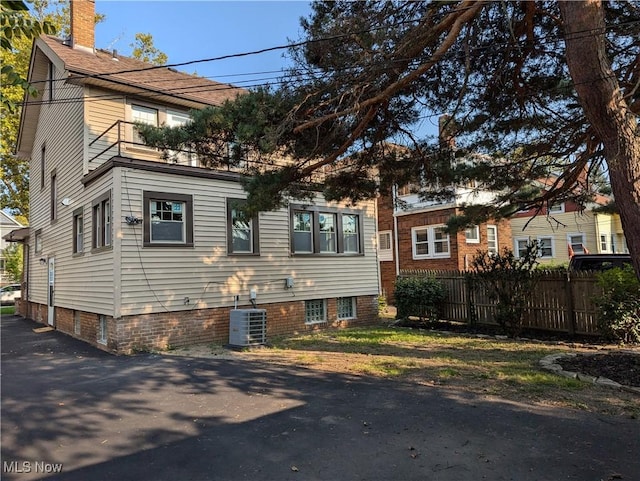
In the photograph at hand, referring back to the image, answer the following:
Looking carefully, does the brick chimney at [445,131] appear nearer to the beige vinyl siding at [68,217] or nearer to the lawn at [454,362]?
the lawn at [454,362]

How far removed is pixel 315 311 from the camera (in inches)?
546

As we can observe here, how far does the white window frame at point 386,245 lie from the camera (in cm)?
2250

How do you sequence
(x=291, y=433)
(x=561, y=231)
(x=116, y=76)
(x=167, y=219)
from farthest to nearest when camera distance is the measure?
(x=561, y=231) → (x=116, y=76) → (x=167, y=219) → (x=291, y=433)

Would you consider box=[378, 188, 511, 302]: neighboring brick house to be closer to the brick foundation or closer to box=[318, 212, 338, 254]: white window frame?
box=[318, 212, 338, 254]: white window frame

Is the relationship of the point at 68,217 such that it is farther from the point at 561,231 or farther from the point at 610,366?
the point at 561,231

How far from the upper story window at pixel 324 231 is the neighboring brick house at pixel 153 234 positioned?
0.14 feet

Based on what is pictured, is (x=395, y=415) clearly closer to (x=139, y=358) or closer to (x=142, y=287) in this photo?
(x=139, y=358)

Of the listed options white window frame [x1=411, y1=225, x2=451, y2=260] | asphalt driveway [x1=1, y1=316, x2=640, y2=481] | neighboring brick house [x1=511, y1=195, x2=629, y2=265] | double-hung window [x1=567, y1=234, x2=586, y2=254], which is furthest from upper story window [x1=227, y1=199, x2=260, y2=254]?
double-hung window [x1=567, y1=234, x2=586, y2=254]

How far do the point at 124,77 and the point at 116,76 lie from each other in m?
0.46

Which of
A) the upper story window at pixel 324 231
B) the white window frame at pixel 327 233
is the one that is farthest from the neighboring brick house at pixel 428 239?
the white window frame at pixel 327 233

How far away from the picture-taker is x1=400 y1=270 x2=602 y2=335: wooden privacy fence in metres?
10.3

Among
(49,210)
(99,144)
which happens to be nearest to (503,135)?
(99,144)

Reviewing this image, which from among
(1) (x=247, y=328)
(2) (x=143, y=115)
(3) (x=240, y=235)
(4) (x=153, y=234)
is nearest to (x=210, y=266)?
(3) (x=240, y=235)

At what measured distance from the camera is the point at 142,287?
10.0 metres
